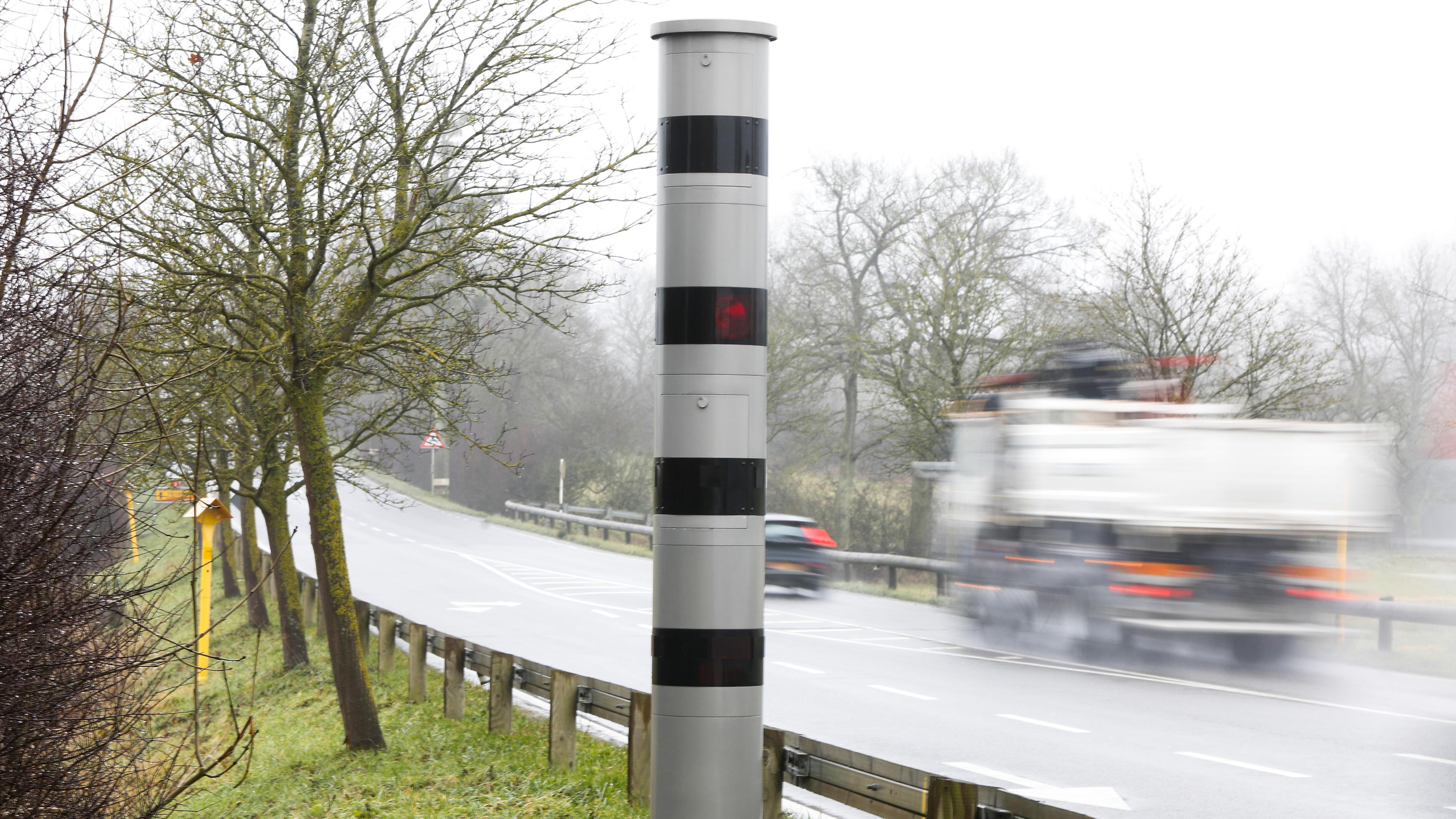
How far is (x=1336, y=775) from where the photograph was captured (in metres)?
9.43

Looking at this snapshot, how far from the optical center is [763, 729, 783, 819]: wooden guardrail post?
6438 millimetres

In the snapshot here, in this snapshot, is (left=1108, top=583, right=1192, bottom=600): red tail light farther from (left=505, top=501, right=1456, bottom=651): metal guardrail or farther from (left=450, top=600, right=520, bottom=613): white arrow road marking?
(left=450, top=600, right=520, bottom=613): white arrow road marking

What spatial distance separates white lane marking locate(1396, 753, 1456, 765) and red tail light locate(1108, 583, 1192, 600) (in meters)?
3.91

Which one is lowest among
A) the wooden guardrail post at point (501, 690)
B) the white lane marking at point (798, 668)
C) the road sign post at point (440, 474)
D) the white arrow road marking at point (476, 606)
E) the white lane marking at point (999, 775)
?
the white arrow road marking at point (476, 606)

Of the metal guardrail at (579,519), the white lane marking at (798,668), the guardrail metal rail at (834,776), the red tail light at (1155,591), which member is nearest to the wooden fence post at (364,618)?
the white lane marking at (798,668)

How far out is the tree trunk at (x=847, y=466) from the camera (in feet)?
103

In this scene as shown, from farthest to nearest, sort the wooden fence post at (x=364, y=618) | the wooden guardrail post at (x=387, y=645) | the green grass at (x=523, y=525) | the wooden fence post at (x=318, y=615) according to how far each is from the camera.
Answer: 1. the green grass at (x=523, y=525)
2. the wooden fence post at (x=318, y=615)
3. the wooden fence post at (x=364, y=618)
4. the wooden guardrail post at (x=387, y=645)

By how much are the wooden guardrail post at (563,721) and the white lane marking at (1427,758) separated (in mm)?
6396

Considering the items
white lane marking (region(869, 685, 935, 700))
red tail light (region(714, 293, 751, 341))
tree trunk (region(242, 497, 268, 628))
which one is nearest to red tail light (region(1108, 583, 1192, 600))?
white lane marking (region(869, 685, 935, 700))

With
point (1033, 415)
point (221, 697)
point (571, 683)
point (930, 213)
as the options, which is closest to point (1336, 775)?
point (571, 683)

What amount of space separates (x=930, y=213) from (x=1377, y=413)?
11.4 meters

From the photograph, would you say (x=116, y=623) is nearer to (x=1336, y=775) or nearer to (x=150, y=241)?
(x=150, y=241)

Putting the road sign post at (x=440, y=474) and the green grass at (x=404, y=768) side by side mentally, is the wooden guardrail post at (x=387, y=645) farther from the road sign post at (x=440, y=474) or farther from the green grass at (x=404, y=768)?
the road sign post at (x=440, y=474)

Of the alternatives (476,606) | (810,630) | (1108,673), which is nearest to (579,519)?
(476,606)
